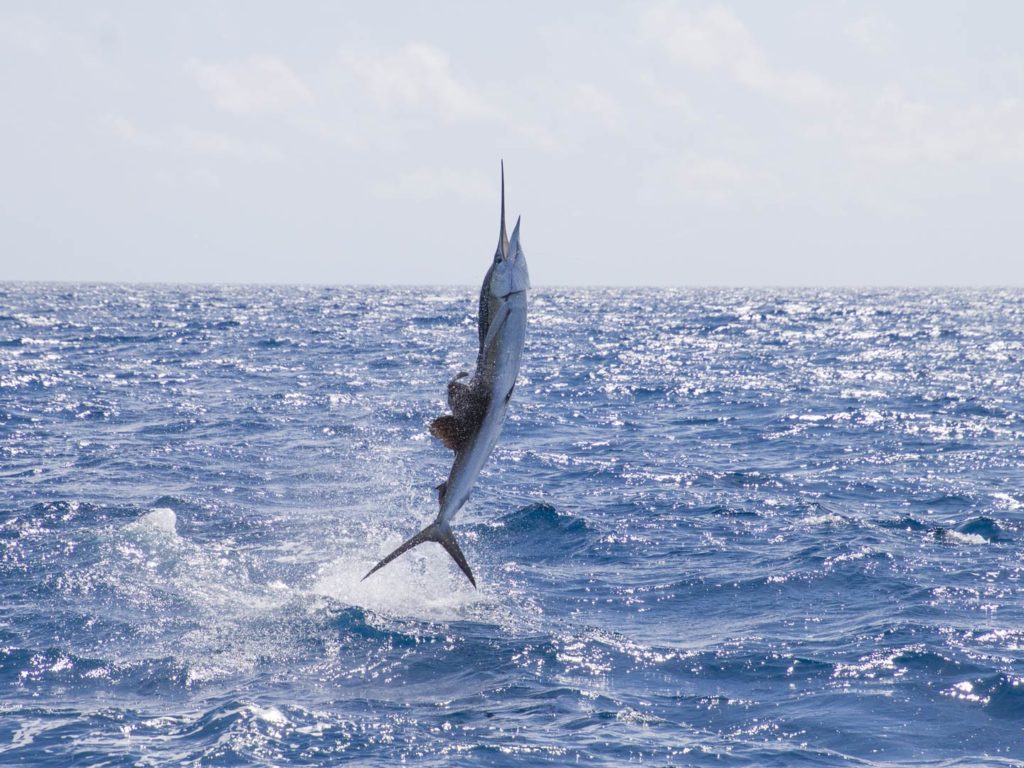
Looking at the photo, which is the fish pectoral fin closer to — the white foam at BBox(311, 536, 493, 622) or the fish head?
the fish head

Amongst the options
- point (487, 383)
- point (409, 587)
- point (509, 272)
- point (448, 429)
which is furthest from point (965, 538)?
point (509, 272)

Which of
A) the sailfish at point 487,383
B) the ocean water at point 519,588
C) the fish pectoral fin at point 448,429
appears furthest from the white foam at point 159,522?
the fish pectoral fin at point 448,429

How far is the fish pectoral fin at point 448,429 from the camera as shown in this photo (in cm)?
868

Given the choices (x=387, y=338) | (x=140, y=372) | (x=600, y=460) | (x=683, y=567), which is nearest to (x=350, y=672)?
(x=683, y=567)

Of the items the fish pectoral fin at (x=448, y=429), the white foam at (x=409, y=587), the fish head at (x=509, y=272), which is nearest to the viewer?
→ the fish head at (x=509, y=272)

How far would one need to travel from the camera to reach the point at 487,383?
27.3 ft

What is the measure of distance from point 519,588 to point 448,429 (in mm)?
6864

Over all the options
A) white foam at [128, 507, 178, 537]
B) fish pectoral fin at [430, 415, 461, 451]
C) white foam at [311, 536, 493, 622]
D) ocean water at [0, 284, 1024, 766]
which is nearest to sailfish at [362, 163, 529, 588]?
fish pectoral fin at [430, 415, 461, 451]

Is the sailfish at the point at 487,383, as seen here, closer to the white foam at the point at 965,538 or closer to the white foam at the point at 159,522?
the white foam at the point at 159,522

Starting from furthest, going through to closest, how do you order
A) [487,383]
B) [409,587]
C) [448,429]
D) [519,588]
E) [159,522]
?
[159,522] < [519,588] < [409,587] < [448,429] < [487,383]

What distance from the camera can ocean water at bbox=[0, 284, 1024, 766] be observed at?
1012cm

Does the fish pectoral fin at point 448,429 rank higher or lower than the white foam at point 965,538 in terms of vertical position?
higher

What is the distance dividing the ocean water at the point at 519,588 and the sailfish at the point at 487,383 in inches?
97.7

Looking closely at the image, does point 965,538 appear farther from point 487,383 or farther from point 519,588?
point 487,383
